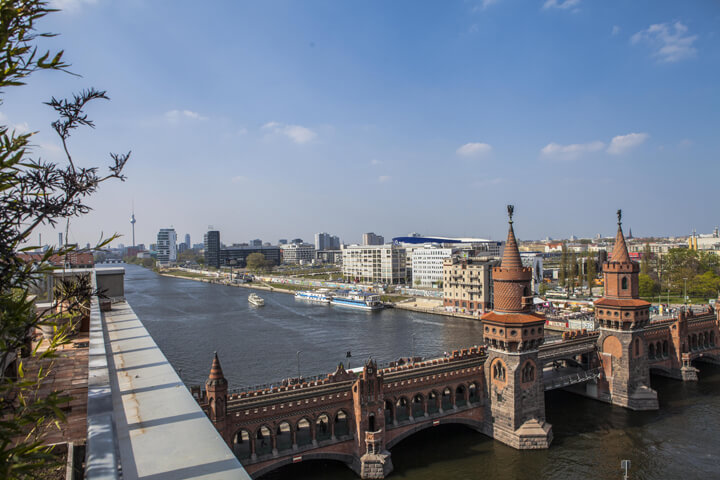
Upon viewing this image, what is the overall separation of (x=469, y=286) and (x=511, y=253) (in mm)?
48525

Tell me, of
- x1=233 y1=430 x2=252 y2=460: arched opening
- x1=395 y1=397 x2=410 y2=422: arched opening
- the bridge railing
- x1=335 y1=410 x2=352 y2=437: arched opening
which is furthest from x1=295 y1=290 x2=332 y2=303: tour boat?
x1=233 y1=430 x2=252 y2=460: arched opening

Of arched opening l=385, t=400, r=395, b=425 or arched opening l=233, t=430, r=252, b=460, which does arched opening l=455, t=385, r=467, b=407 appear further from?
arched opening l=233, t=430, r=252, b=460

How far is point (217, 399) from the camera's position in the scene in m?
20.3

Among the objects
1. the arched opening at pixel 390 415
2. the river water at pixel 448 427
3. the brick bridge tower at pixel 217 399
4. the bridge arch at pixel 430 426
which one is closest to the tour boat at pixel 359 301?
the river water at pixel 448 427

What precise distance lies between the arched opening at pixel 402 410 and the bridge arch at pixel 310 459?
385 cm

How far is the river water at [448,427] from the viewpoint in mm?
24328

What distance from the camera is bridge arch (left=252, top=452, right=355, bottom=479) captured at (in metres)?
21.4

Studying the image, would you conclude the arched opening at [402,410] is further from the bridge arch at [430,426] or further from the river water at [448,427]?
the river water at [448,427]

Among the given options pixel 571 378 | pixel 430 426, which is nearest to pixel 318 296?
pixel 571 378

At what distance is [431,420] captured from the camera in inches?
1050

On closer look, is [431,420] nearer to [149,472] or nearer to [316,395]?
[316,395]

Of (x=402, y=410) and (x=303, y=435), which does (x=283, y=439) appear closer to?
(x=303, y=435)

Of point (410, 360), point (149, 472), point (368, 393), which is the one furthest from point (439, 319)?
point (149, 472)

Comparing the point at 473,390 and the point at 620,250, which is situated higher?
the point at 620,250
